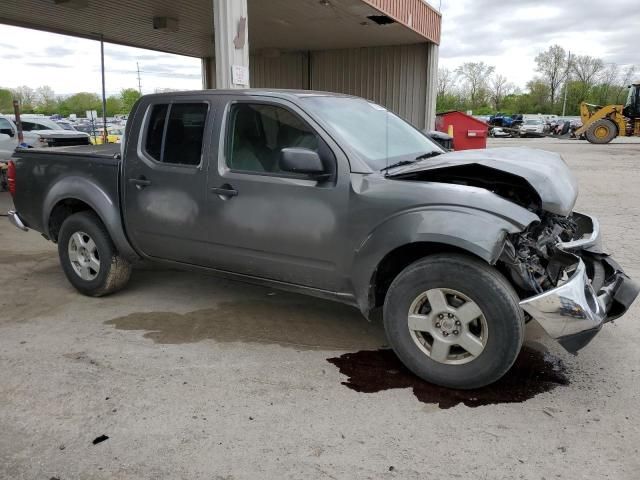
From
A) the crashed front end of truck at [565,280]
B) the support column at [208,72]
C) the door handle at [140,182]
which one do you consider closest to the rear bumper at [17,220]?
the door handle at [140,182]

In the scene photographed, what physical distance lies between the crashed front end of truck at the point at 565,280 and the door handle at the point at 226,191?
1.91 m

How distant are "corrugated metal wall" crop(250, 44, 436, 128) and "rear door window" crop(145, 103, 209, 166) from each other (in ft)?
35.6

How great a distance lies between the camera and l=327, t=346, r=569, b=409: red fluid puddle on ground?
3232 mm

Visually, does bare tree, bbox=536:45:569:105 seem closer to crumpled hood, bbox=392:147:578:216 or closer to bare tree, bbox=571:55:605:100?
bare tree, bbox=571:55:605:100

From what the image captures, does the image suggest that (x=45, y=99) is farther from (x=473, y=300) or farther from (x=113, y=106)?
(x=473, y=300)

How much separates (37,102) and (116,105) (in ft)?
41.4

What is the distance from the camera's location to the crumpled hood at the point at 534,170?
3.20 meters

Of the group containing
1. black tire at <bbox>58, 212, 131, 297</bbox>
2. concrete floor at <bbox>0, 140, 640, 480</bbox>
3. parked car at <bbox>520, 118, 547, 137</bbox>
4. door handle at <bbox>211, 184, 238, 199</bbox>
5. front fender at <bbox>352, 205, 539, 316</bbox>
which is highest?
parked car at <bbox>520, 118, 547, 137</bbox>

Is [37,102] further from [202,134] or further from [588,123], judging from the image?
[202,134]

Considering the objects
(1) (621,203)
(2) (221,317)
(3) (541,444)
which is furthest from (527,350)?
(1) (621,203)

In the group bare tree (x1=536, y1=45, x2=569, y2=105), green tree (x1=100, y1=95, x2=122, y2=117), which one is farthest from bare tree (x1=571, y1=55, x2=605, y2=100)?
green tree (x1=100, y1=95, x2=122, y2=117)

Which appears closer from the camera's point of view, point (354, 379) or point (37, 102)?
point (354, 379)

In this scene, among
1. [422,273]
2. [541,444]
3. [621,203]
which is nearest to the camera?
[541,444]

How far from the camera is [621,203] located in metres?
9.96
